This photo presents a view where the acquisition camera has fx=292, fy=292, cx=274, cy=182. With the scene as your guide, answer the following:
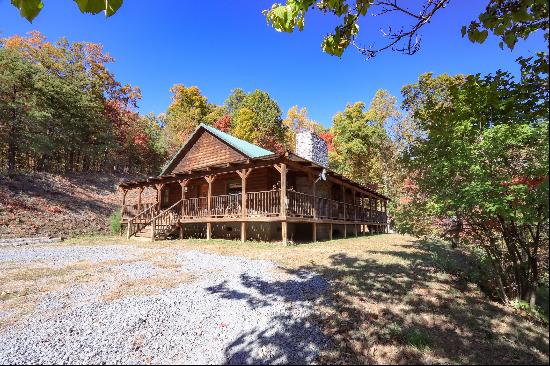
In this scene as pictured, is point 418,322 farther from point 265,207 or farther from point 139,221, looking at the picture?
point 139,221

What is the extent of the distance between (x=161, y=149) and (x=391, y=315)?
42863 millimetres

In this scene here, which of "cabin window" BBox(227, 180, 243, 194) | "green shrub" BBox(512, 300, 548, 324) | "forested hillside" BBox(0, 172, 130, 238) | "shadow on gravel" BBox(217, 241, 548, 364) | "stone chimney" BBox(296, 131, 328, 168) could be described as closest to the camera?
"shadow on gravel" BBox(217, 241, 548, 364)

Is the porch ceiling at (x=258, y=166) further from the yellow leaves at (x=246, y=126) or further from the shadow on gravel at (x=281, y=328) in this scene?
the yellow leaves at (x=246, y=126)

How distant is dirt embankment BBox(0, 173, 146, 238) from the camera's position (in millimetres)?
17203

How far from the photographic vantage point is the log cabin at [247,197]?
14148 mm

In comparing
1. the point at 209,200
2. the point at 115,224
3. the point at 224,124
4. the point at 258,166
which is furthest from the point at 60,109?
the point at 258,166

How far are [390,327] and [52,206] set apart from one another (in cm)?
2406

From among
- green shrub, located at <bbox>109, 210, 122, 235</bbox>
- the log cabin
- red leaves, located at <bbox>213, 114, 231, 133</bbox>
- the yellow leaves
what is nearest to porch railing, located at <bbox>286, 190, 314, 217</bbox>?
the log cabin

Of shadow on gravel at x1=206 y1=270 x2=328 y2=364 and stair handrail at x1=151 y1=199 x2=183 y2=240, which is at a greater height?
stair handrail at x1=151 y1=199 x2=183 y2=240

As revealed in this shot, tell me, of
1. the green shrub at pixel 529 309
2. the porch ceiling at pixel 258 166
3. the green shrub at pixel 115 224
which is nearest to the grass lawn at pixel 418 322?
the green shrub at pixel 529 309

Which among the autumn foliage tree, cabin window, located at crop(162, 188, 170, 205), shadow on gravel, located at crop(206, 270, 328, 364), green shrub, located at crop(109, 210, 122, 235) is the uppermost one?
the autumn foliage tree

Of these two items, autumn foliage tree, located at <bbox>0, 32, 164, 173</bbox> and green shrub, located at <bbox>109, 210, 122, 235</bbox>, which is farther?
autumn foliage tree, located at <bbox>0, 32, 164, 173</bbox>

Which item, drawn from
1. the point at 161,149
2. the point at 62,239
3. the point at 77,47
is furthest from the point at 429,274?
the point at 77,47

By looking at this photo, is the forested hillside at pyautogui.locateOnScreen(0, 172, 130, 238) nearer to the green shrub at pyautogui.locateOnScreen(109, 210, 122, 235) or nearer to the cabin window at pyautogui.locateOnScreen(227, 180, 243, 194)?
the green shrub at pyautogui.locateOnScreen(109, 210, 122, 235)
